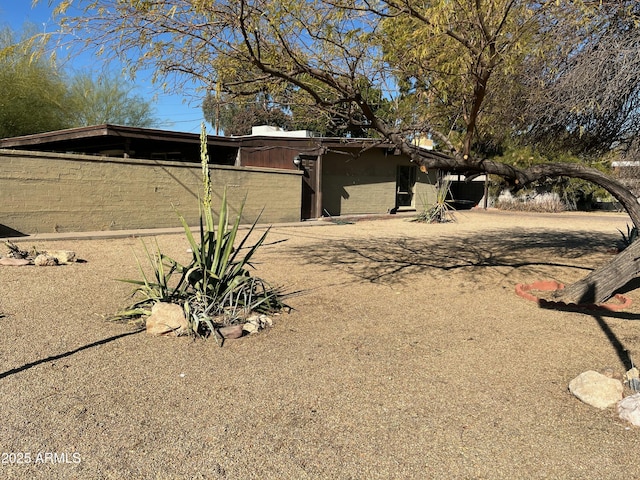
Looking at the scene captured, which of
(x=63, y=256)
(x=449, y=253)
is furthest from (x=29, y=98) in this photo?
(x=449, y=253)

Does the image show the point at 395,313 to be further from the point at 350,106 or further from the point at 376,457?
the point at 376,457

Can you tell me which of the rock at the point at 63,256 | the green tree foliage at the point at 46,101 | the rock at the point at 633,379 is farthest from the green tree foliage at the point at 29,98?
the rock at the point at 633,379

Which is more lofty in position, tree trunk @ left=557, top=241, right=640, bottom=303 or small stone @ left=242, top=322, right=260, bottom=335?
tree trunk @ left=557, top=241, right=640, bottom=303

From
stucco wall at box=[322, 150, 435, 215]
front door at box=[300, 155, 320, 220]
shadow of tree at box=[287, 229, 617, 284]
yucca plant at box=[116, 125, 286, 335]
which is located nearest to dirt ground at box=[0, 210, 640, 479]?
yucca plant at box=[116, 125, 286, 335]

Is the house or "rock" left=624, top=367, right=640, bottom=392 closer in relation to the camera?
"rock" left=624, top=367, right=640, bottom=392

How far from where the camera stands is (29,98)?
22703mm

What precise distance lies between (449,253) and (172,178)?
794 cm

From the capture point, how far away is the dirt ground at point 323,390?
2967 mm

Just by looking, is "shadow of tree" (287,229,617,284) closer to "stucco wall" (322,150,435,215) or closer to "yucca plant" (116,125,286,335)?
"yucca plant" (116,125,286,335)

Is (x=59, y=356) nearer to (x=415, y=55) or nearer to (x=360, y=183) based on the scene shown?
(x=415, y=55)

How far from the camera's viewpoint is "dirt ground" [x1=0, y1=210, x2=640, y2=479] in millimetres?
2967

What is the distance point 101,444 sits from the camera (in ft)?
10.1

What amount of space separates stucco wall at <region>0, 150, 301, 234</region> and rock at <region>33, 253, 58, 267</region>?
3.55 m

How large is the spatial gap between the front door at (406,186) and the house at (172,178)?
5 cm
